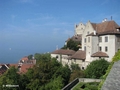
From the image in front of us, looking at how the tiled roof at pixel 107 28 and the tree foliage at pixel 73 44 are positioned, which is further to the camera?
the tree foliage at pixel 73 44

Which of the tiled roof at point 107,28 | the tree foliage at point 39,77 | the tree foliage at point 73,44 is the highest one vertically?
the tiled roof at point 107,28

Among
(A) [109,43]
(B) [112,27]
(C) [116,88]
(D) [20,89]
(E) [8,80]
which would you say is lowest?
(D) [20,89]

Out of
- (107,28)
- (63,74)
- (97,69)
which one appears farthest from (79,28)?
(97,69)

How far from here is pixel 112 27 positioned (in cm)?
3681

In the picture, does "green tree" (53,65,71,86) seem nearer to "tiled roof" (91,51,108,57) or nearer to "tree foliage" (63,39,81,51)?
"tiled roof" (91,51,108,57)

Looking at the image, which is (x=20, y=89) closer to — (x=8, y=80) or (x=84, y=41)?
(x=8, y=80)

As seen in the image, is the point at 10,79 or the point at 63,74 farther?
the point at 63,74

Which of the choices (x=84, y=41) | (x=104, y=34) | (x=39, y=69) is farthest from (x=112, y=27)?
(x=39, y=69)

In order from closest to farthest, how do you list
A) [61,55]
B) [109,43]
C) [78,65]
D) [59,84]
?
[59,84] < [109,43] < [78,65] < [61,55]

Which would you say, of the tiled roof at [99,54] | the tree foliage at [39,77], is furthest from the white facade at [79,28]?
the tree foliage at [39,77]

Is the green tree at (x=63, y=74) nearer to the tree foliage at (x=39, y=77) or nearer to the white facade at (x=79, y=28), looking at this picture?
the tree foliage at (x=39, y=77)

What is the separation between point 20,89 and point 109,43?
63.6 feet

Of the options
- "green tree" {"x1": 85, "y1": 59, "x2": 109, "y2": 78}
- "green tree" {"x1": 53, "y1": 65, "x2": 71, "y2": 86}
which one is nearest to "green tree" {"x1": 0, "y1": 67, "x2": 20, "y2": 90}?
"green tree" {"x1": 53, "y1": 65, "x2": 71, "y2": 86}

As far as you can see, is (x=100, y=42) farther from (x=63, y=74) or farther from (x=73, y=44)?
(x=73, y=44)
